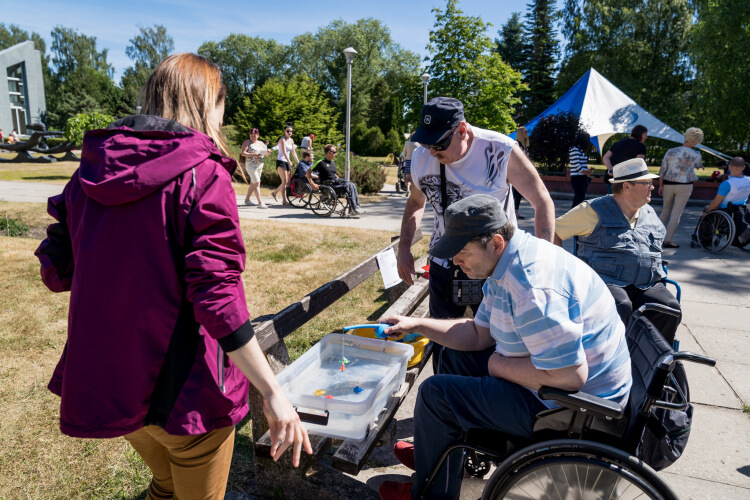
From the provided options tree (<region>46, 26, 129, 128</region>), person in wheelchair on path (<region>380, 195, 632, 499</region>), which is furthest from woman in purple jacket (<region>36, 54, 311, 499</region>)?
tree (<region>46, 26, 129, 128</region>)

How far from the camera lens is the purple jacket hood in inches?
48.7

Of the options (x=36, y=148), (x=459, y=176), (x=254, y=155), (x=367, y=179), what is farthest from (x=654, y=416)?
(x=36, y=148)

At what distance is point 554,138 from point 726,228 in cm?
1164

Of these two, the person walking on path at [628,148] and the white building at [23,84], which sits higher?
the white building at [23,84]

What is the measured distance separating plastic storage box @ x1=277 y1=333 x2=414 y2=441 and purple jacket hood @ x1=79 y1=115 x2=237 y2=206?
1216 millimetres

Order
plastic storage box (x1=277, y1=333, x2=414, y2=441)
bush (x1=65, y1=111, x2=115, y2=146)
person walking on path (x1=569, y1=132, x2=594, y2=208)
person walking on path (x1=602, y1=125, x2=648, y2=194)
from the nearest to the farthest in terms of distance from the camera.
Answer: plastic storage box (x1=277, y1=333, x2=414, y2=441) → person walking on path (x1=602, y1=125, x2=648, y2=194) → person walking on path (x1=569, y1=132, x2=594, y2=208) → bush (x1=65, y1=111, x2=115, y2=146)

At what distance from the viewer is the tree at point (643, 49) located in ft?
96.3

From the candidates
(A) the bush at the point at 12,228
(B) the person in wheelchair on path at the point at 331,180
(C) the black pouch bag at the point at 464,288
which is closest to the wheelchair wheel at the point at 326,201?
(B) the person in wheelchair on path at the point at 331,180

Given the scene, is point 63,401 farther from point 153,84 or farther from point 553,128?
point 553,128

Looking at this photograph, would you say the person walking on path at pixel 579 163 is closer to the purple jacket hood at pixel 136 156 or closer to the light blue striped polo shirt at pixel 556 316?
the light blue striped polo shirt at pixel 556 316

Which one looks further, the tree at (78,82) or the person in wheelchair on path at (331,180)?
the tree at (78,82)

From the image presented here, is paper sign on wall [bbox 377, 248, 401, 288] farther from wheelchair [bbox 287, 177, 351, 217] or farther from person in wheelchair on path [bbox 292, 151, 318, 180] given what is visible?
person in wheelchair on path [bbox 292, 151, 318, 180]

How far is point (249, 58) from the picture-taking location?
64.0m

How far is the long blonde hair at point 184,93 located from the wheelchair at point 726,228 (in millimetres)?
8914
